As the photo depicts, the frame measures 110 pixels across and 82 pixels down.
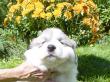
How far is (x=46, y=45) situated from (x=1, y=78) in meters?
0.67

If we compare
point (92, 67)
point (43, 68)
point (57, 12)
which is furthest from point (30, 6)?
point (43, 68)

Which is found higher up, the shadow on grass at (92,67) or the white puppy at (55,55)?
the white puppy at (55,55)

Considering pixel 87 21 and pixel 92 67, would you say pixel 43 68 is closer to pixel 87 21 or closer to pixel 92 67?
pixel 87 21

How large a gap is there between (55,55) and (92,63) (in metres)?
3.68

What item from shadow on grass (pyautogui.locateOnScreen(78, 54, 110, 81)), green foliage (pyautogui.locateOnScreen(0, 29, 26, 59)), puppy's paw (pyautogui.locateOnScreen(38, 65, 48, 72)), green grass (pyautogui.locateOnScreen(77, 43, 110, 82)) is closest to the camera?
puppy's paw (pyautogui.locateOnScreen(38, 65, 48, 72))

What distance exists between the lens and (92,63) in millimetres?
8398

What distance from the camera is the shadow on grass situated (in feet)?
25.4

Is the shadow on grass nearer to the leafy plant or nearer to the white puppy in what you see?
the leafy plant

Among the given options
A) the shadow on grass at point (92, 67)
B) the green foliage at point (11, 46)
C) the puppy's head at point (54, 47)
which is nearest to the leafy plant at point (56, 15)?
the shadow on grass at point (92, 67)

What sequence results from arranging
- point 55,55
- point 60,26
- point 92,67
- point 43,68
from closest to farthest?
1. point 55,55
2. point 43,68
3. point 60,26
4. point 92,67

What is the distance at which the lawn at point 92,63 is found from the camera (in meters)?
7.64

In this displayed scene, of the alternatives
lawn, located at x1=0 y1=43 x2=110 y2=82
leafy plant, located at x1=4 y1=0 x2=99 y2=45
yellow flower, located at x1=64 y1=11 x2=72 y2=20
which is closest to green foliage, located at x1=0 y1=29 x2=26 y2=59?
lawn, located at x1=0 y1=43 x2=110 y2=82

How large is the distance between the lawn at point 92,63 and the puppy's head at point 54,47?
2.59 metres

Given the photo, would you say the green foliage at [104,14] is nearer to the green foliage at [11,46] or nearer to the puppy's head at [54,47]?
the green foliage at [11,46]
